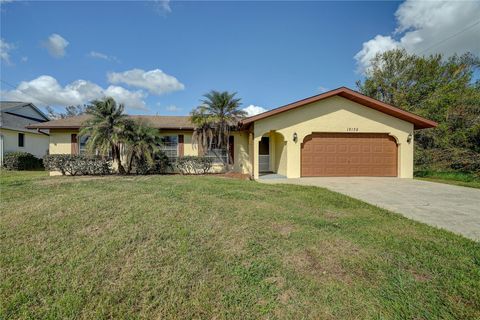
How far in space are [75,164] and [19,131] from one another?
11.1 metres

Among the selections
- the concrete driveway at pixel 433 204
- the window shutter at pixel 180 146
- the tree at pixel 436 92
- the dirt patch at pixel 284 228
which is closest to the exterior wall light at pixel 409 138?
the concrete driveway at pixel 433 204

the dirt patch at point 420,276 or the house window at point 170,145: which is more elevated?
the house window at point 170,145

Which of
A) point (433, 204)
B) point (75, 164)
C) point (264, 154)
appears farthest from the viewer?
point (264, 154)

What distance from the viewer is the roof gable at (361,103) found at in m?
11.2

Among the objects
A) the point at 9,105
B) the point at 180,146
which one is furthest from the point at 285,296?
the point at 9,105

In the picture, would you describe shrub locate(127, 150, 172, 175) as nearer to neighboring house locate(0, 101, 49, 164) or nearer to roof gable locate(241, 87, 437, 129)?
roof gable locate(241, 87, 437, 129)

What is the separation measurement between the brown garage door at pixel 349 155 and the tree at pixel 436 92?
6497 mm

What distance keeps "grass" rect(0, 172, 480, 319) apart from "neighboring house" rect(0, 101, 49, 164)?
1562cm

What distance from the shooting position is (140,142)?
10.7 meters

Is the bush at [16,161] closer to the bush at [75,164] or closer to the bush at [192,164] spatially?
the bush at [75,164]

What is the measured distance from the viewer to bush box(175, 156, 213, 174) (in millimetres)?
12617

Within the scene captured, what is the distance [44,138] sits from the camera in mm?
20672

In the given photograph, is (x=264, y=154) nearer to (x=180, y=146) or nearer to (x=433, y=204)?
(x=180, y=146)

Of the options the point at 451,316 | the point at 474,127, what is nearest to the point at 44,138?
the point at 451,316
